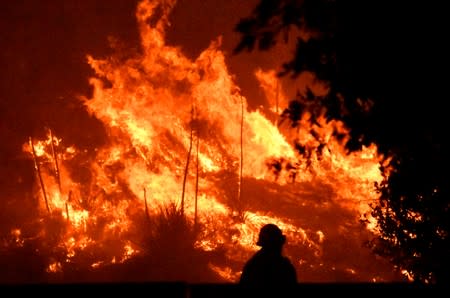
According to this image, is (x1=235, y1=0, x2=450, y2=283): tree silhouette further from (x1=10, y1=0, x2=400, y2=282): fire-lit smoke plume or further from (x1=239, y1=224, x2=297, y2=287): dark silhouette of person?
(x1=10, y1=0, x2=400, y2=282): fire-lit smoke plume

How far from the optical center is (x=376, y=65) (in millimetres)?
3168

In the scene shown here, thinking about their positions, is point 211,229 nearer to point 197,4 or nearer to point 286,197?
point 286,197

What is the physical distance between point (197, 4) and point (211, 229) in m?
19.3

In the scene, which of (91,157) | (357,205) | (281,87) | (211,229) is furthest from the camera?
(281,87)

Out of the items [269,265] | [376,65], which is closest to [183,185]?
[269,265]

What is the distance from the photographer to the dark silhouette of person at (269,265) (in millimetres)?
4770

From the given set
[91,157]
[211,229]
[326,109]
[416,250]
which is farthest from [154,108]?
[326,109]

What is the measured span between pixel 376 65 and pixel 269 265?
249cm

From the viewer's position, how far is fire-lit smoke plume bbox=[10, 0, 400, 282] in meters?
20.5

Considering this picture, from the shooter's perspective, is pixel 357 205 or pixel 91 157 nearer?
pixel 357 205

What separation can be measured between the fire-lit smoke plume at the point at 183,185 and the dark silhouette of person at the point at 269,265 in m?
14.8

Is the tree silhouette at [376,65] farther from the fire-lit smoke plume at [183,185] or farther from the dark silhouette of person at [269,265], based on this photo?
the fire-lit smoke plume at [183,185]

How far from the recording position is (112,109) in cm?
2614

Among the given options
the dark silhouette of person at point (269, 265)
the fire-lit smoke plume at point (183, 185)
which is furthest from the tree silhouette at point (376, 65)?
the fire-lit smoke plume at point (183, 185)
